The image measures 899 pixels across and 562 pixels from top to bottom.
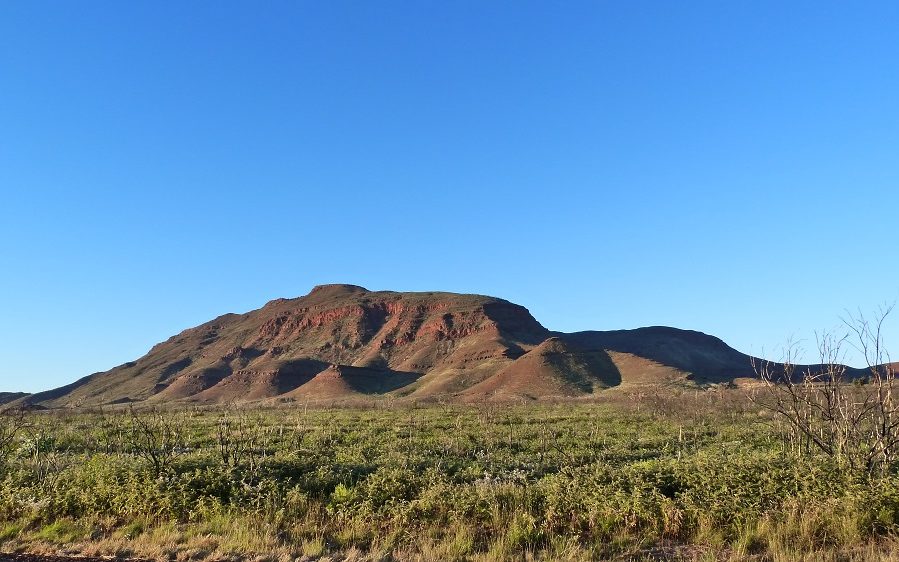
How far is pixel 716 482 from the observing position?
29.4 feet

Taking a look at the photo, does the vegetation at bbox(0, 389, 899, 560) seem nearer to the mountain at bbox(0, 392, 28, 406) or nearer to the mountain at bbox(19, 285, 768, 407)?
the mountain at bbox(19, 285, 768, 407)

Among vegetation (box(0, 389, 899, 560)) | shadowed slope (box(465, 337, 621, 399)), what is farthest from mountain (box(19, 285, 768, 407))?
vegetation (box(0, 389, 899, 560))

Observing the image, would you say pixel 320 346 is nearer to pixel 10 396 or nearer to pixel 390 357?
pixel 390 357

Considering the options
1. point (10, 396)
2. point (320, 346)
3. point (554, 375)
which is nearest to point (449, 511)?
point (554, 375)

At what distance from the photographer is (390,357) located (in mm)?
142125

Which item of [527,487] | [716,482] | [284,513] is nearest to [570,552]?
[527,487]

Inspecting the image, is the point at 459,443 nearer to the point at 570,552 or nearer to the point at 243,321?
the point at 570,552

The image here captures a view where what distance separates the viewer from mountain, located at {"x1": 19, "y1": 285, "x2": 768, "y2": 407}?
99.7 m

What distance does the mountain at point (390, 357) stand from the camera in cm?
9969

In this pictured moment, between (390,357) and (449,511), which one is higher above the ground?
(390,357)

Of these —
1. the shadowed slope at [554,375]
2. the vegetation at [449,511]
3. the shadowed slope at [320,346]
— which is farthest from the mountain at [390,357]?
the vegetation at [449,511]

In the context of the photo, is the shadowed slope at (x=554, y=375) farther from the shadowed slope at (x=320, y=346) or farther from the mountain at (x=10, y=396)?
the mountain at (x=10, y=396)

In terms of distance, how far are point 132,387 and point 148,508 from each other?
478 feet

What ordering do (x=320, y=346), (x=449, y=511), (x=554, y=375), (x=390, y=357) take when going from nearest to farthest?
1. (x=449, y=511)
2. (x=554, y=375)
3. (x=390, y=357)
4. (x=320, y=346)
